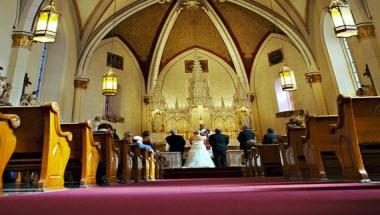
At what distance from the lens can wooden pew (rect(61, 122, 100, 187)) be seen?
168 inches

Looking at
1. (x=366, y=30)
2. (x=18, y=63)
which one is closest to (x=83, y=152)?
(x=18, y=63)

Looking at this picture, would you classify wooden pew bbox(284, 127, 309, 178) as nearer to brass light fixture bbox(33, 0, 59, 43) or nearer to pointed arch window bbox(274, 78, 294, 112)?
brass light fixture bbox(33, 0, 59, 43)

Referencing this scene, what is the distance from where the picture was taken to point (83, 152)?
4273 mm

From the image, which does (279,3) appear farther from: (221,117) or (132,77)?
(132,77)

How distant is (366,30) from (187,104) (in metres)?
10.0

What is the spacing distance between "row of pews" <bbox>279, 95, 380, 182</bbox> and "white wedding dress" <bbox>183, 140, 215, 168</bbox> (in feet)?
15.1

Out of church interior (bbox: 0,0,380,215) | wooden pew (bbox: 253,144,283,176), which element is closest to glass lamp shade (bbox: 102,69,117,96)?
church interior (bbox: 0,0,380,215)

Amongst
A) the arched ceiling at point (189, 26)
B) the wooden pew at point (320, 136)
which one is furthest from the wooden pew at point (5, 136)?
the arched ceiling at point (189, 26)

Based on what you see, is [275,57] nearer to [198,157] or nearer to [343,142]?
[198,157]

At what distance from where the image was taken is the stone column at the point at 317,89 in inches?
482

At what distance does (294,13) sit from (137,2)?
745cm

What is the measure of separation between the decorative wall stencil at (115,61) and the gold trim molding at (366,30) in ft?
37.9

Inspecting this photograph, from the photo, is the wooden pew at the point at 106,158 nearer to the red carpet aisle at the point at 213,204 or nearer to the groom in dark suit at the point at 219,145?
the red carpet aisle at the point at 213,204

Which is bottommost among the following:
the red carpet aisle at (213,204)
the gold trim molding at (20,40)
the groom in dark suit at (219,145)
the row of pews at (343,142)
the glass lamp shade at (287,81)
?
the red carpet aisle at (213,204)
